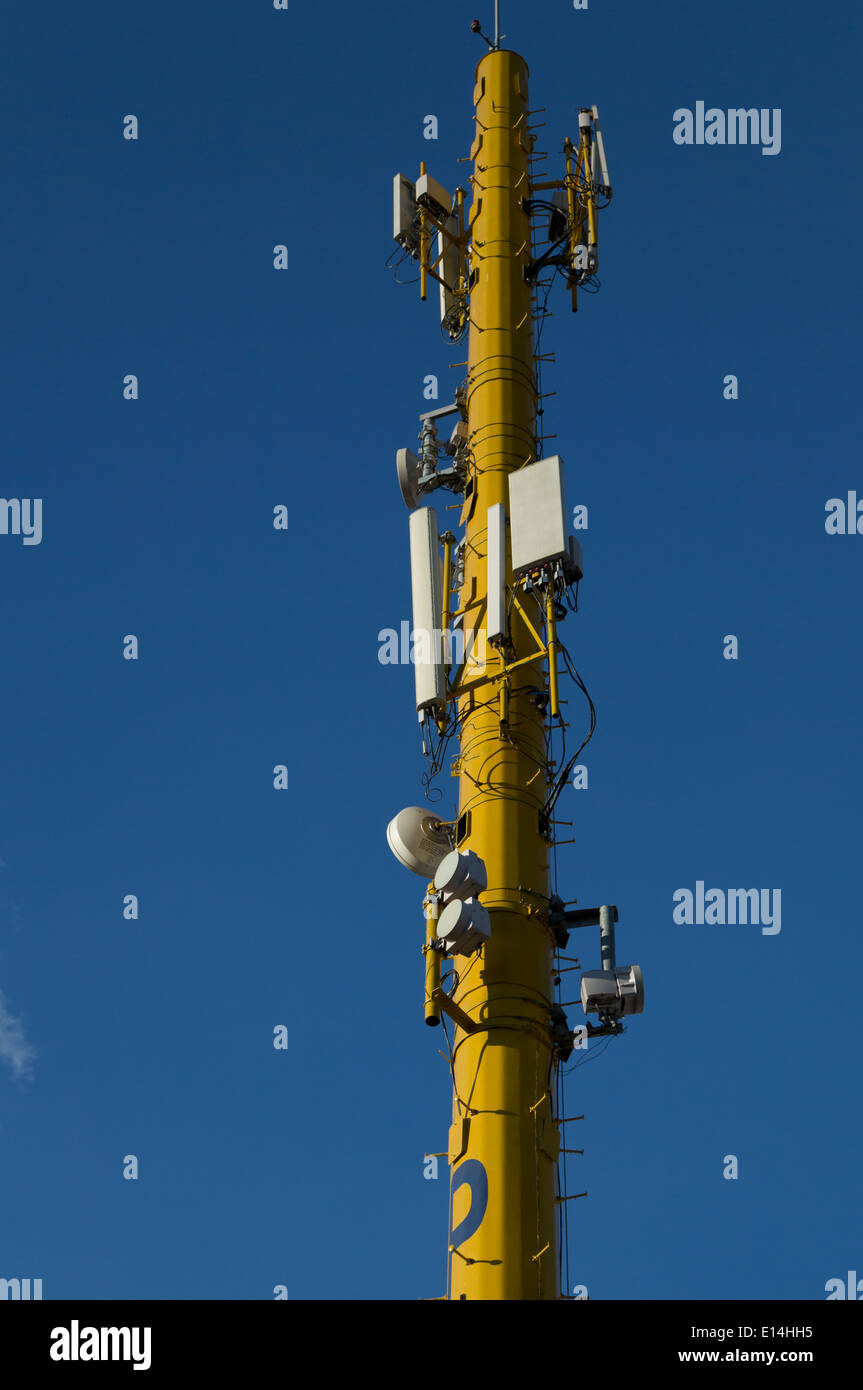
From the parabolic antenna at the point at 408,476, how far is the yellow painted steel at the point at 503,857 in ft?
5.49

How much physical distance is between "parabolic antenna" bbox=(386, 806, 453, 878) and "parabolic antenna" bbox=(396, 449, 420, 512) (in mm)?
7636

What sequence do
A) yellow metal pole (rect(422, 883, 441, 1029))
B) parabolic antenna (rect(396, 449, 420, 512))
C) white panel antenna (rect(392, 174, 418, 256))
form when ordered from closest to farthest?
yellow metal pole (rect(422, 883, 441, 1029)) < parabolic antenna (rect(396, 449, 420, 512)) < white panel antenna (rect(392, 174, 418, 256))

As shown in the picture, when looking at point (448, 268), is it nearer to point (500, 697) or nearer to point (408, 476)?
point (408, 476)

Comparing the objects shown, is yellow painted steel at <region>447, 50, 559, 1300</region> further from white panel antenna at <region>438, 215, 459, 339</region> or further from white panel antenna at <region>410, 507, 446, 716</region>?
white panel antenna at <region>438, 215, 459, 339</region>

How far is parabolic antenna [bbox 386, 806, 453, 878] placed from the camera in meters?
29.8

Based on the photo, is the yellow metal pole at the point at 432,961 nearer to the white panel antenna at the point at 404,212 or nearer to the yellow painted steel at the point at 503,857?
the yellow painted steel at the point at 503,857

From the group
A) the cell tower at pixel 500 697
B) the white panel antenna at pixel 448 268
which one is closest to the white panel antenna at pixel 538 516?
the cell tower at pixel 500 697

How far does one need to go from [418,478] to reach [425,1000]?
40.5 feet

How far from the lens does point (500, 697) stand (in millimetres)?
30016

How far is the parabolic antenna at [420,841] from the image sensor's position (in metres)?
29.8

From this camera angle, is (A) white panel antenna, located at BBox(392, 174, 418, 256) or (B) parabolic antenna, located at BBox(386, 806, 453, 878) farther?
(A) white panel antenna, located at BBox(392, 174, 418, 256)

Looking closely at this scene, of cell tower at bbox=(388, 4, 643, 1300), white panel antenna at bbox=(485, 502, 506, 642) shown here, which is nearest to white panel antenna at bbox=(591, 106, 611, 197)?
cell tower at bbox=(388, 4, 643, 1300)
